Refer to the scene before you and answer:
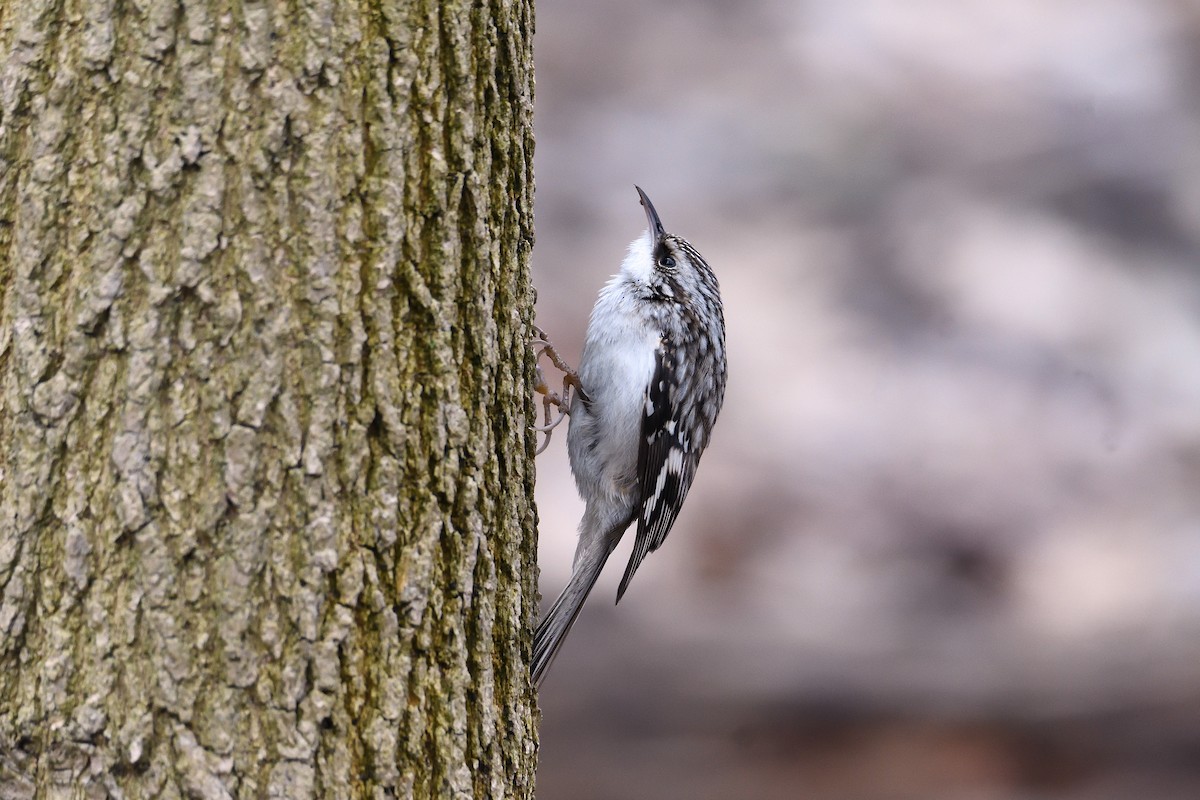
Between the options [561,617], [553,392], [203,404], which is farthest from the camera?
[553,392]

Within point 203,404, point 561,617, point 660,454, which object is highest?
point 660,454

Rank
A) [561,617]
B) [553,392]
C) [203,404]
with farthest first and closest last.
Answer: [553,392] < [561,617] < [203,404]

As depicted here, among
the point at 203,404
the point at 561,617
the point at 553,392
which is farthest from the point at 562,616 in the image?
the point at 203,404

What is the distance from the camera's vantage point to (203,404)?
1.66 metres

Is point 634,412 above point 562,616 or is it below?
above

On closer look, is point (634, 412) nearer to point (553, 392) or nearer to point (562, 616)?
point (553, 392)

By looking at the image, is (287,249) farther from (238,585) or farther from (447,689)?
(447,689)

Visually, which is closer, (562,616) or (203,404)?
(203,404)

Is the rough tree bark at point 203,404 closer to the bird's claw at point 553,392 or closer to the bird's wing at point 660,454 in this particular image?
the bird's claw at point 553,392

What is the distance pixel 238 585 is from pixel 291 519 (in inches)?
4.4

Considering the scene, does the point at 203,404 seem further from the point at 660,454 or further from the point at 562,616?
the point at 660,454

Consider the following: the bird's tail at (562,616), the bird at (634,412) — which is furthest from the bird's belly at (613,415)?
the bird's tail at (562,616)

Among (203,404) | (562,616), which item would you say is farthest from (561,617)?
Result: (203,404)

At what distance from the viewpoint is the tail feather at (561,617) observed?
2513 millimetres
